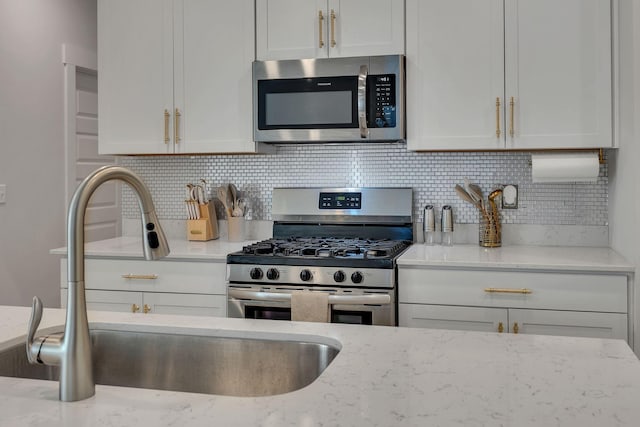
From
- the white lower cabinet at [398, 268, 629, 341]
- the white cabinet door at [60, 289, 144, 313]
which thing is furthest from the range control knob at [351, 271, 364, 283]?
the white cabinet door at [60, 289, 144, 313]

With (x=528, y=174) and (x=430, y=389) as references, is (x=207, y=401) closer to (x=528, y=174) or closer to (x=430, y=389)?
(x=430, y=389)

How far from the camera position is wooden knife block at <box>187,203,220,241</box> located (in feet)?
11.5

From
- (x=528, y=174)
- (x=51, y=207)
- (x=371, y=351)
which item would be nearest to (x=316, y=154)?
(x=528, y=174)

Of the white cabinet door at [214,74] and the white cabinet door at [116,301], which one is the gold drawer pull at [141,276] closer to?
the white cabinet door at [116,301]

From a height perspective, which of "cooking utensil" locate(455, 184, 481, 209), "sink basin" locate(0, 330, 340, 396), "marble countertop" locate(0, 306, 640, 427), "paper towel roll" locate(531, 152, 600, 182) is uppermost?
"paper towel roll" locate(531, 152, 600, 182)

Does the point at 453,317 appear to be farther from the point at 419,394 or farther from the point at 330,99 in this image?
the point at 419,394

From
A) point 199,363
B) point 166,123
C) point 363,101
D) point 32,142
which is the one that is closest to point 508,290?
point 363,101

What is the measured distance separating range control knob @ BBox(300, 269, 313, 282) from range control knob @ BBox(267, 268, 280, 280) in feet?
0.38

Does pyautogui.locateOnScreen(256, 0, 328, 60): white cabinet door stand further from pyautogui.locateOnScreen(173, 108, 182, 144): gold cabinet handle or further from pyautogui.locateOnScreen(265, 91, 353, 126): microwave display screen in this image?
pyautogui.locateOnScreen(173, 108, 182, 144): gold cabinet handle

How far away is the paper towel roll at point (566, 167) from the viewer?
291 centimetres

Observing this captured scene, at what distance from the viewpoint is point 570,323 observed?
2.62 metres

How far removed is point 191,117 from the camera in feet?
11.0

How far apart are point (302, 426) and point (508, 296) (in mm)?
1920

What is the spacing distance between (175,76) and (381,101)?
113 cm
